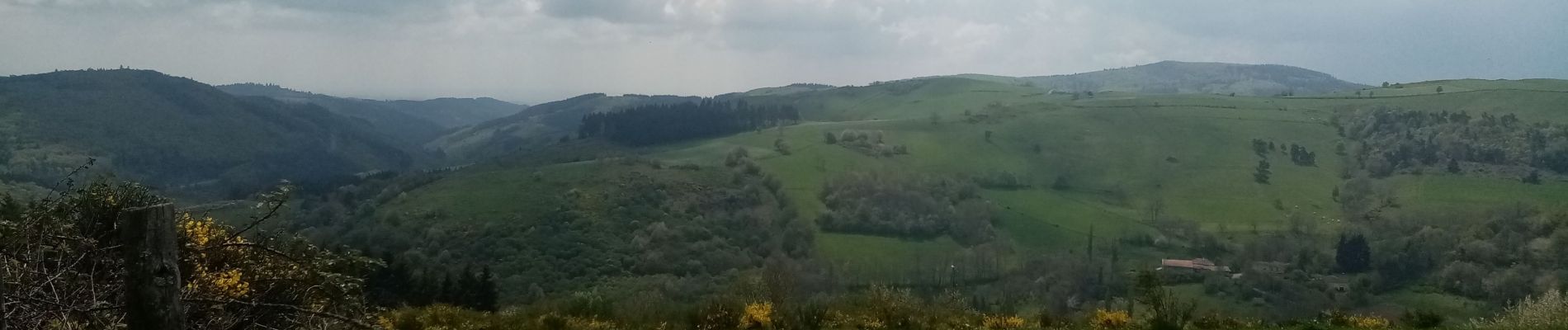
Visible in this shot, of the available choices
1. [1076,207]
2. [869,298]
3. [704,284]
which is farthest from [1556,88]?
[869,298]

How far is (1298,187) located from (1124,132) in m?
33.1

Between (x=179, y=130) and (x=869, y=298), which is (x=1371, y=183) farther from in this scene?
(x=179, y=130)

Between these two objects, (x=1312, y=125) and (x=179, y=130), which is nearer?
(x=1312, y=125)

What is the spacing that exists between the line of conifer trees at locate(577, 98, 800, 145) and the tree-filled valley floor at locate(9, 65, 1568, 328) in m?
10.1

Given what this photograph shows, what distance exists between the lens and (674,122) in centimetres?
16988

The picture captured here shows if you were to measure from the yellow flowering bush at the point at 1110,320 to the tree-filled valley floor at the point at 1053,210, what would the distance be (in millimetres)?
33754

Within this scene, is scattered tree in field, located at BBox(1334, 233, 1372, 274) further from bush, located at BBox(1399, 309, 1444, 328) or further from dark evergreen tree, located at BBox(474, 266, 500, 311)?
dark evergreen tree, located at BBox(474, 266, 500, 311)

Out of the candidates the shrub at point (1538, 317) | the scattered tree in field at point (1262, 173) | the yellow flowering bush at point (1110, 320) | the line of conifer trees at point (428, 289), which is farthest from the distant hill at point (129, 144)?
the scattered tree in field at point (1262, 173)

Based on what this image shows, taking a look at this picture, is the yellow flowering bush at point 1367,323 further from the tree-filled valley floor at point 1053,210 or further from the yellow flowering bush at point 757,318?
the tree-filled valley floor at point 1053,210

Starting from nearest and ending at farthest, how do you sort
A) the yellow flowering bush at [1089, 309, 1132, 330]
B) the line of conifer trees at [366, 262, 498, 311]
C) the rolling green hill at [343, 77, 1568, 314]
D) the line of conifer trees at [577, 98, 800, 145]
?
the yellow flowering bush at [1089, 309, 1132, 330] < the line of conifer trees at [366, 262, 498, 311] < the rolling green hill at [343, 77, 1568, 314] < the line of conifer trees at [577, 98, 800, 145]

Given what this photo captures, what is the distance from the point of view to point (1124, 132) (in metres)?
142

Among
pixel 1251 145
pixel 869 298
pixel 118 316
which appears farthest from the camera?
pixel 1251 145

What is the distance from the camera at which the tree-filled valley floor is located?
76.9 meters

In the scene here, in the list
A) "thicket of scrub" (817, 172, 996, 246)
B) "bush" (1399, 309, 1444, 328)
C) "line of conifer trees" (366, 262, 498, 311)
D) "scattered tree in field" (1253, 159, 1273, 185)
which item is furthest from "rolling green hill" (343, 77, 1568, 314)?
"bush" (1399, 309, 1444, 328)
